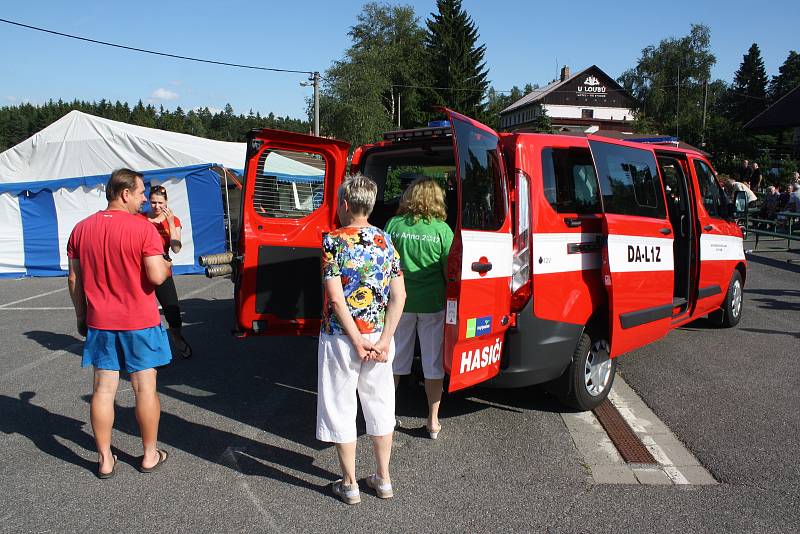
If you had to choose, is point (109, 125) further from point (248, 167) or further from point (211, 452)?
point (211, 452)

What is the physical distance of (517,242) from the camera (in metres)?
3.80

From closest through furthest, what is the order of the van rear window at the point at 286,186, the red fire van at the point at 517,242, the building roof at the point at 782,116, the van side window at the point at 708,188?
the red fire van at the point at 517,242
the van rear window at the point at 286,186
the van side window at the point at 708,188
the building roof at the point at 782,116

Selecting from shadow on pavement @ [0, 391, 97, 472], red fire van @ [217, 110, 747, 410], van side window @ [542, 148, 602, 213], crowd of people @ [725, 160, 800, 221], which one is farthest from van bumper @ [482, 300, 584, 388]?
crowd of people @ [725, 160, 800, 221]

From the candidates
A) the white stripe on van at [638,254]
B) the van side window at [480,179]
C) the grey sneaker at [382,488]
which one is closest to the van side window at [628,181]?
the white stripe on van at [638,254]

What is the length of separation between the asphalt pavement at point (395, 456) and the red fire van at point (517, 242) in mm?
515

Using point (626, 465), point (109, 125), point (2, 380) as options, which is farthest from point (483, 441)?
point (109, 125)

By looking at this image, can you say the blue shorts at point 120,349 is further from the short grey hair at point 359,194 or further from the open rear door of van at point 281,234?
the short grey hair at point 359,194

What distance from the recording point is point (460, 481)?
3488mm

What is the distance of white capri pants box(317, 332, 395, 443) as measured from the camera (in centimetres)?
310

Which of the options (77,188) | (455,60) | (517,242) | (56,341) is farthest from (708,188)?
(455,60)

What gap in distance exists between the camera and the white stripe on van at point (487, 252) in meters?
3.45

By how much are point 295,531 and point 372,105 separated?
4485 centimetres

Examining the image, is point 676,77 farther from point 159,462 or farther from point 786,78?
point 159,462

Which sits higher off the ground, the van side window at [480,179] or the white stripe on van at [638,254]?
the van side window at [480,179]
